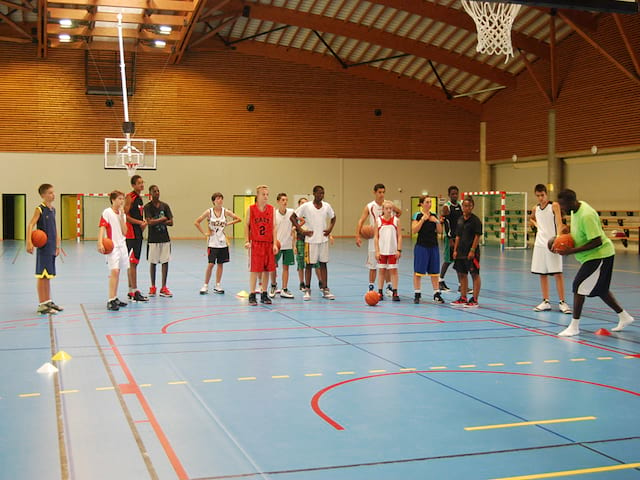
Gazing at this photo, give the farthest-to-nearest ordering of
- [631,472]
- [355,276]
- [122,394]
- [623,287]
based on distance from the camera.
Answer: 1. [355,276]
2. [623,287]
3. [122,394]
4. [631,472]

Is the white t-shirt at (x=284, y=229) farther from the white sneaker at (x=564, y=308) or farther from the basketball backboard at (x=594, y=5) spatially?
the basketball backboard at (x=594, y=5)

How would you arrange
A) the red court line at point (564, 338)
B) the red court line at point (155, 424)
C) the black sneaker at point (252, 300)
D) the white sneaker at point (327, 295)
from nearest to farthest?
the red court line at point (155, 424), the red court line at point (564, 338), the black sneaker at point (252, 300), the white sneaker at point (327, 295)

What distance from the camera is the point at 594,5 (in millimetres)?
7887

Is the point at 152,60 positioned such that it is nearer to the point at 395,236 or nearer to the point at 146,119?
the point at 146,119

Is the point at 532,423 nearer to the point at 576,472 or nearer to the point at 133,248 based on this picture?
the point at 576,472

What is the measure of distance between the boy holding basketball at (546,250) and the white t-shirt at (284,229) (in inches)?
162

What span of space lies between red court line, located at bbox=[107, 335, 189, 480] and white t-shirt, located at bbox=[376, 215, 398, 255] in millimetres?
5312

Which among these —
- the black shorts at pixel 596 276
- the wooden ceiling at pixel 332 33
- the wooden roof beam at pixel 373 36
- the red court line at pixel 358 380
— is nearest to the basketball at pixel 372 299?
the black shorts at pixel 596 276

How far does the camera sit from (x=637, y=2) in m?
8.54

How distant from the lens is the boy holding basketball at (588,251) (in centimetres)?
828

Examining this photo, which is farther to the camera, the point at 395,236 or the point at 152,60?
the point at 152,60

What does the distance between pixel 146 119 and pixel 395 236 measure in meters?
25.4

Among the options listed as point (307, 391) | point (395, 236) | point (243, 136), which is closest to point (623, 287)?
point (395, 236)

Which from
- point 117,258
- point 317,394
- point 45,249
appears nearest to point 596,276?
point 317,394
